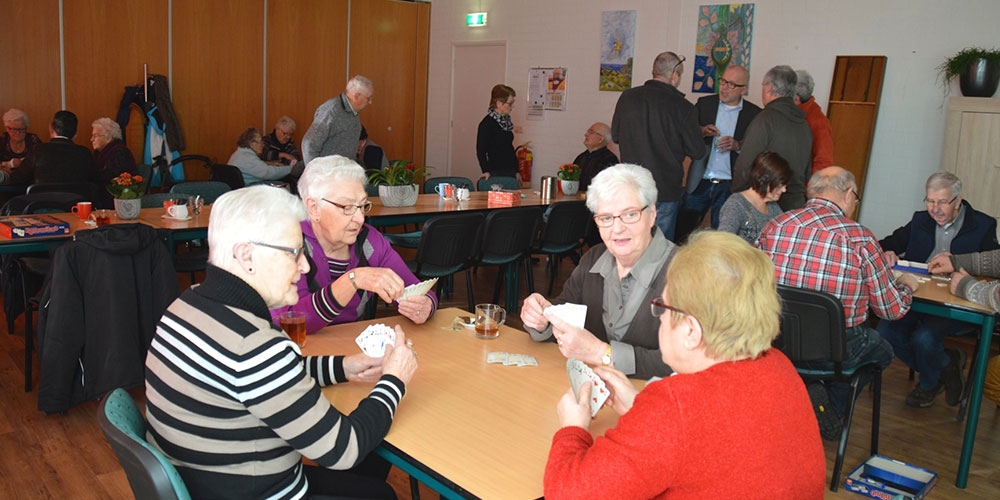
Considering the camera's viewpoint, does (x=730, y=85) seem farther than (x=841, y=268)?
Yes

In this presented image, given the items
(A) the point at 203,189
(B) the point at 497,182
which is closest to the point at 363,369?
(A) the point at 203,189

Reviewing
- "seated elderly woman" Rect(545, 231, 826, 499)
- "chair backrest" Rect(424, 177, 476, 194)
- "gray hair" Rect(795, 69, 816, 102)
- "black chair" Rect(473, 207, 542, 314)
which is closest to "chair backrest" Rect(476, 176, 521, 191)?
"chair backrest" Rect(424, 177, 476, 194)

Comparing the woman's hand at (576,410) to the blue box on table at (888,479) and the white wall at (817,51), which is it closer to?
the blue box on table at (888,479)

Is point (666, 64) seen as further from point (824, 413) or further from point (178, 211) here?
point (178, 211)

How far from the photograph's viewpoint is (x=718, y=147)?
6660 millimetres

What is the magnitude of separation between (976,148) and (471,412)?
18.1 ft

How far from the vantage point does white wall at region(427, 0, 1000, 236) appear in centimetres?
664

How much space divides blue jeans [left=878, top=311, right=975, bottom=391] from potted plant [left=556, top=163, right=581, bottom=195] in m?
3.05

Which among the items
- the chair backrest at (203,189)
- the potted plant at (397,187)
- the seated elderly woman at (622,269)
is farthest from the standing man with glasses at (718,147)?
the seated elderly woman at (622,269)

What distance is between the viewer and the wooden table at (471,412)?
5.61 feet

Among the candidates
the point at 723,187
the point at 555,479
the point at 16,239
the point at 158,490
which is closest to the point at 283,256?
the point at 158,490

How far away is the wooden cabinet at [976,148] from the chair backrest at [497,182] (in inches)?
141

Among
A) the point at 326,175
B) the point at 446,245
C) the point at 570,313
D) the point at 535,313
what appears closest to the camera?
the point at 570,313

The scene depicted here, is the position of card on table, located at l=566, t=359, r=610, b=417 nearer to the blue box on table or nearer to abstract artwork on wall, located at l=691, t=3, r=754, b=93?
the blue box on table
